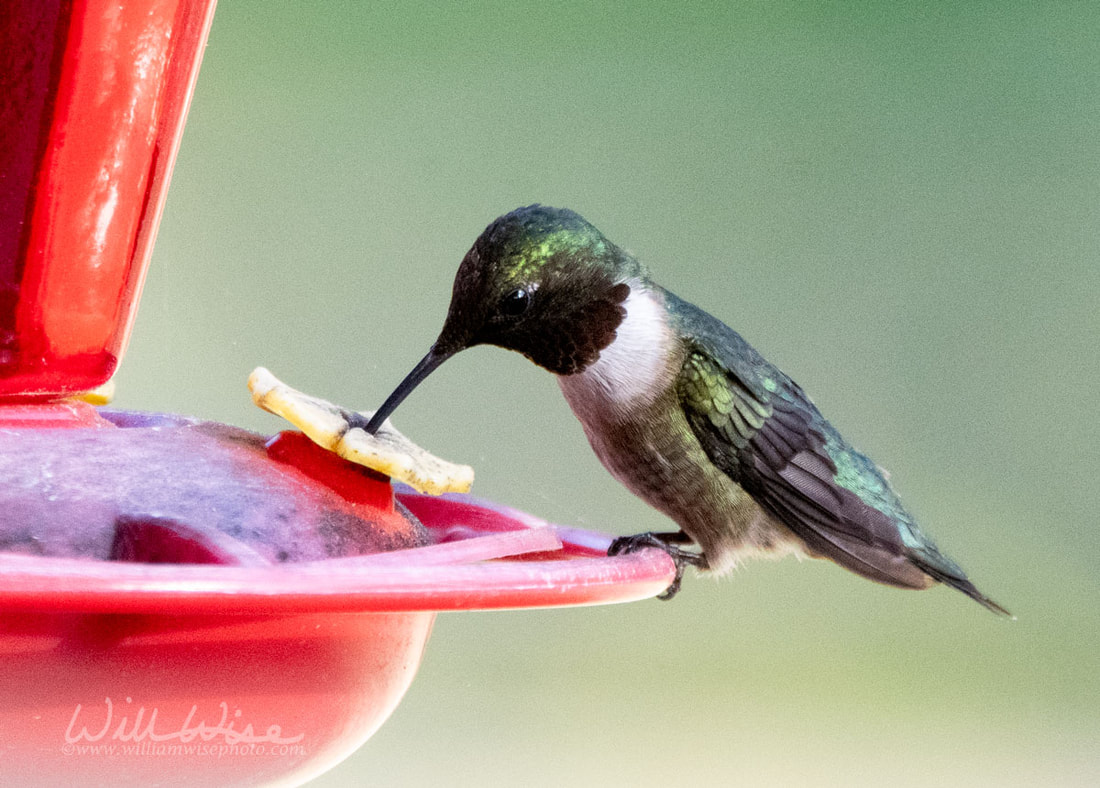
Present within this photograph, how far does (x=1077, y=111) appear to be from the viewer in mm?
5113

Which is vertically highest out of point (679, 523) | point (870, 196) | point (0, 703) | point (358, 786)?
point (870, 196)

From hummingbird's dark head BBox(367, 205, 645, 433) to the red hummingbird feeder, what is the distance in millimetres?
509

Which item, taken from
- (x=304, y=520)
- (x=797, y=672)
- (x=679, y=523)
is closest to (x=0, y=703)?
(x=304, y=520)

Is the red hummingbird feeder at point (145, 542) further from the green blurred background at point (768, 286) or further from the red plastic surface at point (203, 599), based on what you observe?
the green blurred background at point (768, 286)

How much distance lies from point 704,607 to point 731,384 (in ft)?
9.64

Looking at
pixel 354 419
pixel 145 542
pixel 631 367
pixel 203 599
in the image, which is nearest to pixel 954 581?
pixel 631 367

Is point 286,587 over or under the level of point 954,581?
over

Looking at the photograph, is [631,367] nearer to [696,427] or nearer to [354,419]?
[696,427]

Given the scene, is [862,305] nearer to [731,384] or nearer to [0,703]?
[731,384]

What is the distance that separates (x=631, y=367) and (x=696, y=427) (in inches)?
7.2

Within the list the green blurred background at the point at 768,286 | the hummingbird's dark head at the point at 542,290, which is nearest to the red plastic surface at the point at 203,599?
the hummingbird's dark head at the point at 542,290

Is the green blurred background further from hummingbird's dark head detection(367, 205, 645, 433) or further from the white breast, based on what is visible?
hummingbird's dark head detection(367, 205, 645, 433)

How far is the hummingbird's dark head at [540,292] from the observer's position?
2008 millimetres

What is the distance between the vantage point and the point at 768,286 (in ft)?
16.5
